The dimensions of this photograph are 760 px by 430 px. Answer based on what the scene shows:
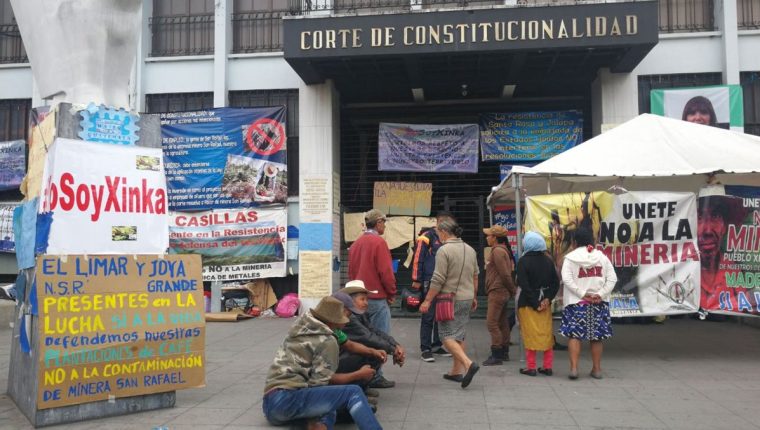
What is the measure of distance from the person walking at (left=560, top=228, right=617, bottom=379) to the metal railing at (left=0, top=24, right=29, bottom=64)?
46.2 ft

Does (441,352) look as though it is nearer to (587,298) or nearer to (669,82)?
(587,298)

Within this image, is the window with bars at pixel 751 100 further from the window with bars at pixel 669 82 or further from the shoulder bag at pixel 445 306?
the shoulder bag at pixel 445 306

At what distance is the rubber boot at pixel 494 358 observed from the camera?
7.58m

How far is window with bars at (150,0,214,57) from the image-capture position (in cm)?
1417

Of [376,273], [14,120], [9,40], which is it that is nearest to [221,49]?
[14,120]

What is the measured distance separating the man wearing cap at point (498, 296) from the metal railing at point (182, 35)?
9.43m

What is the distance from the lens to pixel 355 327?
527 centimetres

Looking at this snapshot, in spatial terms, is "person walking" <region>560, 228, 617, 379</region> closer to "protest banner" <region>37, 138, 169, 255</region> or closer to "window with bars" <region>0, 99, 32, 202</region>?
"protest banner" <region>37, 138, 169, 255</region>

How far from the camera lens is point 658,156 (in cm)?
835

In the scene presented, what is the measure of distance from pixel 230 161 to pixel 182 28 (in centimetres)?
360

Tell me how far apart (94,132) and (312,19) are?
21.9 feet

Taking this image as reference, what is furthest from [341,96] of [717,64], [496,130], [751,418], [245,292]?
[751,418]

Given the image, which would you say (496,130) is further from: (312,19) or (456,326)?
(456,326)

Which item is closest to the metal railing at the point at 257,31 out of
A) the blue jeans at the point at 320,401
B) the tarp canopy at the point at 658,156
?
Result: the tarp canopy at the point at 658,156
